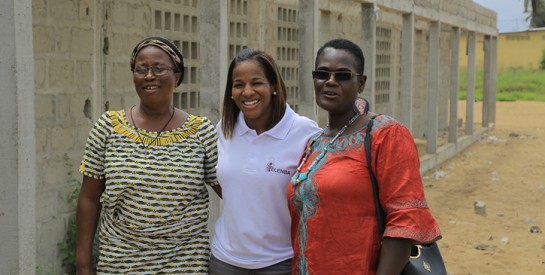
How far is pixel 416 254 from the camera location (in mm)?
2486

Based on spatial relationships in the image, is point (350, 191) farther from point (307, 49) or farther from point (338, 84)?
point (307, 49)

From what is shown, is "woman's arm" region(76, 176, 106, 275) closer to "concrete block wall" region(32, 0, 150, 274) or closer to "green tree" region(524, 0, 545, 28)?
"concrete block wall" region(32, 0, 150, 274)

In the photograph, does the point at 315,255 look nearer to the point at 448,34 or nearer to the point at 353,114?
the point at 353,114

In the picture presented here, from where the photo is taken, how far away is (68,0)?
5.35 metres

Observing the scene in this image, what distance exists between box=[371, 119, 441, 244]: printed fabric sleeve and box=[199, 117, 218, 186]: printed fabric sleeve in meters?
0.68

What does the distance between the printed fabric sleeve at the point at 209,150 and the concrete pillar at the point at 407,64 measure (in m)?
8.94

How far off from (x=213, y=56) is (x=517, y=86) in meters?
32.4

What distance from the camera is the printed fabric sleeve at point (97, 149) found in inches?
107

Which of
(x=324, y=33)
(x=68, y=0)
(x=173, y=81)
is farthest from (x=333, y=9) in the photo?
(x=173, y=81)

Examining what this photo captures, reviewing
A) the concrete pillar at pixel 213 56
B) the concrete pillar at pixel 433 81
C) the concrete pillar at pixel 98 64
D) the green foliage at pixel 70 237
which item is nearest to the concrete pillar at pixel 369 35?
the concrete pillar at pixel 433 81

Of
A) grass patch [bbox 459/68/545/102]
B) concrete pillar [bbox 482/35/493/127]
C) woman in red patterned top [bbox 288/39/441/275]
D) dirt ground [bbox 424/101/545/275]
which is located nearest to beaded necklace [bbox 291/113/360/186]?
woman in red patterned top [bbox 288/39/441/275]

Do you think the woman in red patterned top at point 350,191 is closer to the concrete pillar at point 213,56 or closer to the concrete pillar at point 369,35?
the concrete pillar at point 213,56

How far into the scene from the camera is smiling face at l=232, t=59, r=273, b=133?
2.74 metres

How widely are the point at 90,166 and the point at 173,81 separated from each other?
45cm
